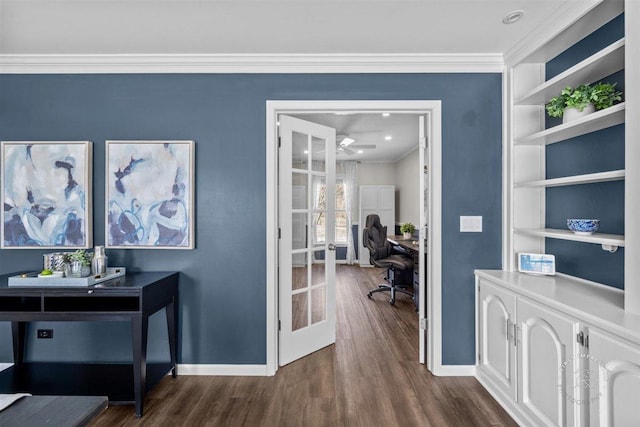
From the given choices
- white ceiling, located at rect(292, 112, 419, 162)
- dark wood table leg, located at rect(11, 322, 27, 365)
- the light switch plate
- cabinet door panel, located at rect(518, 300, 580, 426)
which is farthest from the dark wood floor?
white ceiling, located at rect(292, 112, 419, 162)

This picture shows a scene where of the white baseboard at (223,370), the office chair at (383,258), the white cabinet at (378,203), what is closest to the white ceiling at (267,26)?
the white baseboard at (223,370)

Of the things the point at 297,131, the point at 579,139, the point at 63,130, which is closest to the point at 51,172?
the point at 63,130

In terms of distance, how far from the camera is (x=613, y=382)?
1.24m

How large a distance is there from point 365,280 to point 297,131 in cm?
378

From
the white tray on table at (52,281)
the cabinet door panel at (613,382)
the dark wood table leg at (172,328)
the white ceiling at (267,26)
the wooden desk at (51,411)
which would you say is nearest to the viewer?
the wooden desk at (51,411)

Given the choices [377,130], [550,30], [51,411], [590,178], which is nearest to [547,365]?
[590,178]

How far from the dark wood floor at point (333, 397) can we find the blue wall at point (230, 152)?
239mm

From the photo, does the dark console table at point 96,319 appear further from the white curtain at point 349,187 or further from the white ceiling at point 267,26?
the white curtain at point 349,187

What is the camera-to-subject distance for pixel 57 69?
2.35 m

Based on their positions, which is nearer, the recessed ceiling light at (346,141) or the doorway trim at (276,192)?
the doorway trim at (276,192)

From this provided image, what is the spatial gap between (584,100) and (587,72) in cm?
20

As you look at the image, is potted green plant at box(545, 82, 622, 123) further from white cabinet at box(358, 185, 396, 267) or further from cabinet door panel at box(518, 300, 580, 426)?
white cabinet at box(358, 185, 396, 267)

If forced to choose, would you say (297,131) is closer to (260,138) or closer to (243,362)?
(260,138)

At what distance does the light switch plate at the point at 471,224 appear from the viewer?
7.75ft
